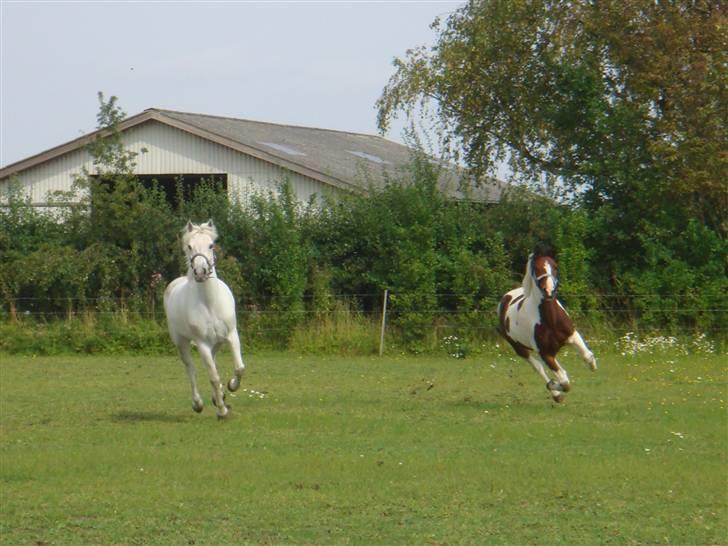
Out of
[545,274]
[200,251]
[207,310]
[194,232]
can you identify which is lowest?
[207,310]

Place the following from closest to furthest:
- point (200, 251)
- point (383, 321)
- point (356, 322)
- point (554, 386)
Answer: point (200, 251) → point (554, 386) → point (383, 321) → point (356, 322)

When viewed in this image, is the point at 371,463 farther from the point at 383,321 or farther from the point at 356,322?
the point at 356,322

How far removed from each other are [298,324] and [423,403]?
11.0 meters

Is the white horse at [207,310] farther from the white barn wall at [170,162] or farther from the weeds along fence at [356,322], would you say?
the white barn wall at [170,162]

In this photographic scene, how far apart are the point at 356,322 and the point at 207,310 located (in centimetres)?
1221

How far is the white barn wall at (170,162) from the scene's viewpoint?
113 ft

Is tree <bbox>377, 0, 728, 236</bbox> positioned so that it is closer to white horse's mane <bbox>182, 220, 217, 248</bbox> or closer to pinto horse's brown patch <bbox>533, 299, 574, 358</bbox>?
pinto horse's brown patch <bbox>533, 299, 574, 358</bbox>

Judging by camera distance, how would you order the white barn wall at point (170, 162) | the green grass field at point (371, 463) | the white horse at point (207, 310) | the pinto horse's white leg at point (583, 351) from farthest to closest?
the white barn wall at point (170, 162), the pinto horse's white leg at point (583, 351), the white horse at point (207, 310), the green grass field at point (371, 463)

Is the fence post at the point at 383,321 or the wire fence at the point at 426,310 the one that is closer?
the wire fence at the point at 426,310

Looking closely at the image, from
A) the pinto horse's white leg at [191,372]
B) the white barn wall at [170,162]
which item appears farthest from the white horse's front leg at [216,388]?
the white barn wall at [170,162]

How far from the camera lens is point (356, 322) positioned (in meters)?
26.5

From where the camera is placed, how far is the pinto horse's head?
1477 cm

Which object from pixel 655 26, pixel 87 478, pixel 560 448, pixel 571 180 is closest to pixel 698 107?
pixel 655 26

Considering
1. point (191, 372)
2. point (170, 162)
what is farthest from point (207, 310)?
point (170, 162)
